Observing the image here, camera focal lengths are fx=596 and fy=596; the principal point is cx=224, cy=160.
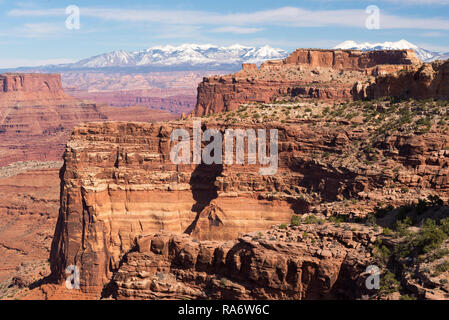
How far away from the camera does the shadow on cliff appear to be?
47.2m

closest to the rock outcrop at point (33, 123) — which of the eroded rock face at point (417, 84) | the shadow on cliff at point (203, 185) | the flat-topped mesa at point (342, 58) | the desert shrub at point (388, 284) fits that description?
the flat-topped mesa at point (342, 58)

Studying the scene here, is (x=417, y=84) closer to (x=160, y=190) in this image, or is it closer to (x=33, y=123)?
(x=160, y=190)

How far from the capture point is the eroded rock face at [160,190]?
143 feet

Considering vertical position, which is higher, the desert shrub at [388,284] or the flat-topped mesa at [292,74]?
the flat-topped mesa at [292,74]

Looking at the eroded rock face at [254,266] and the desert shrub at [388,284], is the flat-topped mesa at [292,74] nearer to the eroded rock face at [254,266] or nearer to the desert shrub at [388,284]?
the eroded rock face at [254,266]

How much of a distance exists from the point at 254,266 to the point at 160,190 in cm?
2246

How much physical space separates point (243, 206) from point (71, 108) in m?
165

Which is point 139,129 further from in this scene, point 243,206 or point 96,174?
point 243,206

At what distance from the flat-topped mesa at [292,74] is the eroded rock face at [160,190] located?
43.0 m

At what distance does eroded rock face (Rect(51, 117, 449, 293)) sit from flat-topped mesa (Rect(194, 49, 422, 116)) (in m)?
43.0

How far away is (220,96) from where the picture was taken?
335ft

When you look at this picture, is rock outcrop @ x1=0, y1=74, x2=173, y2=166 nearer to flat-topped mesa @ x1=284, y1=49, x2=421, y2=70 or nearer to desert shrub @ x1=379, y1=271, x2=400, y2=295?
flat-topped mesa @ x1=284, y1=49, x2=421, y2=70

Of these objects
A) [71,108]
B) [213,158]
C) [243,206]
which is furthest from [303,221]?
[71,108]

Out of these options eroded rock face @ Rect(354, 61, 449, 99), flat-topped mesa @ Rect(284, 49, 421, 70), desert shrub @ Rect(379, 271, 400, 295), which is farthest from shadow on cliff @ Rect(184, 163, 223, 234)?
flat-topped mesa @ Rect(284, 49, 421, 70)
